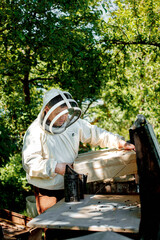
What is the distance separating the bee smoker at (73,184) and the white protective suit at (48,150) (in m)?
0.27

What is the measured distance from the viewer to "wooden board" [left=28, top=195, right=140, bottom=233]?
182 centimetres

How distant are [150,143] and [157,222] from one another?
1.98 feet

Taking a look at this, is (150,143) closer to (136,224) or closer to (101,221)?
(136,224)

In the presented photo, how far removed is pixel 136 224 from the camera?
1803 millimetres

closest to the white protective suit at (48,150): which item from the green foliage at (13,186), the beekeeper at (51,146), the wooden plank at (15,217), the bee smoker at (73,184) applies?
the beekeeper at (51,146)

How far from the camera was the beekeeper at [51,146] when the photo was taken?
9.05 feet

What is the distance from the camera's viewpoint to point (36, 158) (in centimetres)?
279

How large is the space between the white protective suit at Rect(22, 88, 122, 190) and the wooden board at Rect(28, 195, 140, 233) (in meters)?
0.40

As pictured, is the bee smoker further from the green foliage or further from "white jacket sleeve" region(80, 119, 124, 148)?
the green foliage

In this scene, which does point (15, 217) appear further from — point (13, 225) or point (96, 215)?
point (96, 215)

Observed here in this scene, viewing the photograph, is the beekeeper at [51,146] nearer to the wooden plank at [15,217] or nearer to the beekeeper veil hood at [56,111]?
the beekeeper veil hood at [56,111]

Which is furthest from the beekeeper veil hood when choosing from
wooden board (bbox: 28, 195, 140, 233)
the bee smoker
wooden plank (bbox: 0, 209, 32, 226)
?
wooden plank (bbox: 0, 209, 32, 226)

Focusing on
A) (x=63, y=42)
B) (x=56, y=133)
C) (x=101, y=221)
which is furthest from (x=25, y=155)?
(x=63, y=42)

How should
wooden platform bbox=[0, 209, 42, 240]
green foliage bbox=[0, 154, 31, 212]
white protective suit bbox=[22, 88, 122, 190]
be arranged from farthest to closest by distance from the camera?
green foliage bbox=[0, 154, 31, 212]
wooden platform bbox=[0, 209, 42, 240]
white protective suit bbox=[22, 88, 122, 190]
